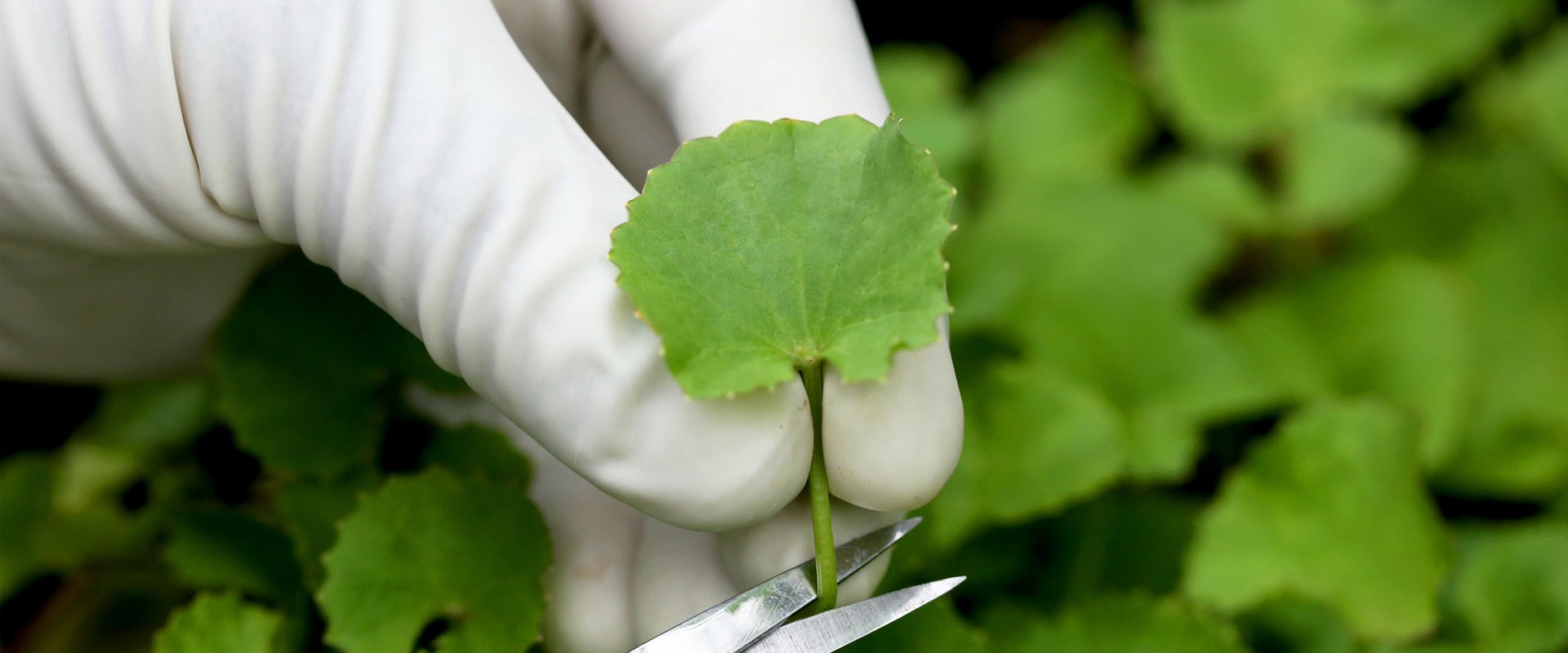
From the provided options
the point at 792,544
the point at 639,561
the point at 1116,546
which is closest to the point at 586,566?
the point at 639,561

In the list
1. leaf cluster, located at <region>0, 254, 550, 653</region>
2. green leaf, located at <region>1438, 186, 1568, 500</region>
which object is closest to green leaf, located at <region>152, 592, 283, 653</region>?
leaf cluster, located at <region>0, 254, 550, 653</region>

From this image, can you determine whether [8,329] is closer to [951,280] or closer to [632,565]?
[632,565]

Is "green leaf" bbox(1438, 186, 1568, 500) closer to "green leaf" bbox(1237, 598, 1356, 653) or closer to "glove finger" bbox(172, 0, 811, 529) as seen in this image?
"green leaf" bbox(1237, 598, 1356, 653)

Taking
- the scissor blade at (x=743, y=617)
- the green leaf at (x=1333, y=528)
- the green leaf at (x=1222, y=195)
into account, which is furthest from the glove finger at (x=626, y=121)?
the green leaf at (x=1222, y=195)

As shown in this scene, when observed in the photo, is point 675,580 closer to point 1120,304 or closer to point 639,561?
point 639,561

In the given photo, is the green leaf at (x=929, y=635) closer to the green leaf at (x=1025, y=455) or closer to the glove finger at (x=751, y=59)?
the green leaf at (x=1025, y=455)

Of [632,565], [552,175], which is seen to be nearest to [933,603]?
[632,565]
